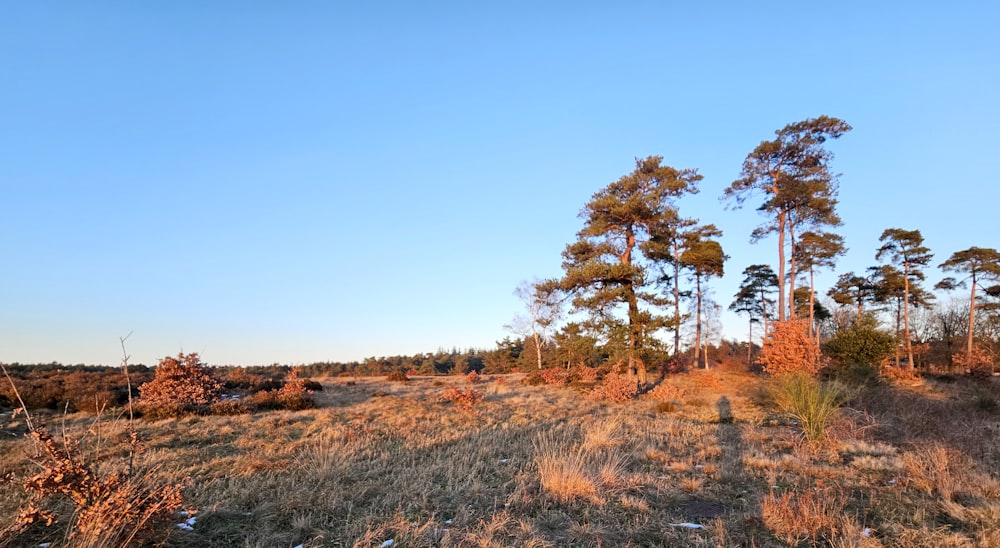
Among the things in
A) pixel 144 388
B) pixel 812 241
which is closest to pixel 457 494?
pixel 144 388

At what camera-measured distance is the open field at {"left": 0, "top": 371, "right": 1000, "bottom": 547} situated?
13.2 ft

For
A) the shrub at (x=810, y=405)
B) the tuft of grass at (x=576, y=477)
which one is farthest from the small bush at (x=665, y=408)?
the tuft of grass at (x=576, y=477)

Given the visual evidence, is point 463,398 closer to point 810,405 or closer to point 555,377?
point 555,377

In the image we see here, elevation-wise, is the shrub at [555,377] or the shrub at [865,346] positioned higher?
the shrub at [865,346]

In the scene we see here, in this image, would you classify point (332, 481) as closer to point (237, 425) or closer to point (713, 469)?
point (713, 469)

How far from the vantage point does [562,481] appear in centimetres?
516

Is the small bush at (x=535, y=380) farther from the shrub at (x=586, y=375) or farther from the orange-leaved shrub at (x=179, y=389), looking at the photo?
the orange-leaved shrub at (x=179, y=389)

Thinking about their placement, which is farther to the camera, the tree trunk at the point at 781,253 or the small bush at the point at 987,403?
the tree trunk at the point at 781,253

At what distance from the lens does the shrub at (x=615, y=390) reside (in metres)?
16.3

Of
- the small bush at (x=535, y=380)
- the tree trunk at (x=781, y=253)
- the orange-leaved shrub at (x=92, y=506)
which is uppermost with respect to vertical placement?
the tree trunk at (x=781, y=253)

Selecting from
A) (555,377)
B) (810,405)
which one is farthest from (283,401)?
(810,405)

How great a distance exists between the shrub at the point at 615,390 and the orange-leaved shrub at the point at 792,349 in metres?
5.10

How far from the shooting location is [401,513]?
4.36m

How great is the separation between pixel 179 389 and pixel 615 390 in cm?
1349
